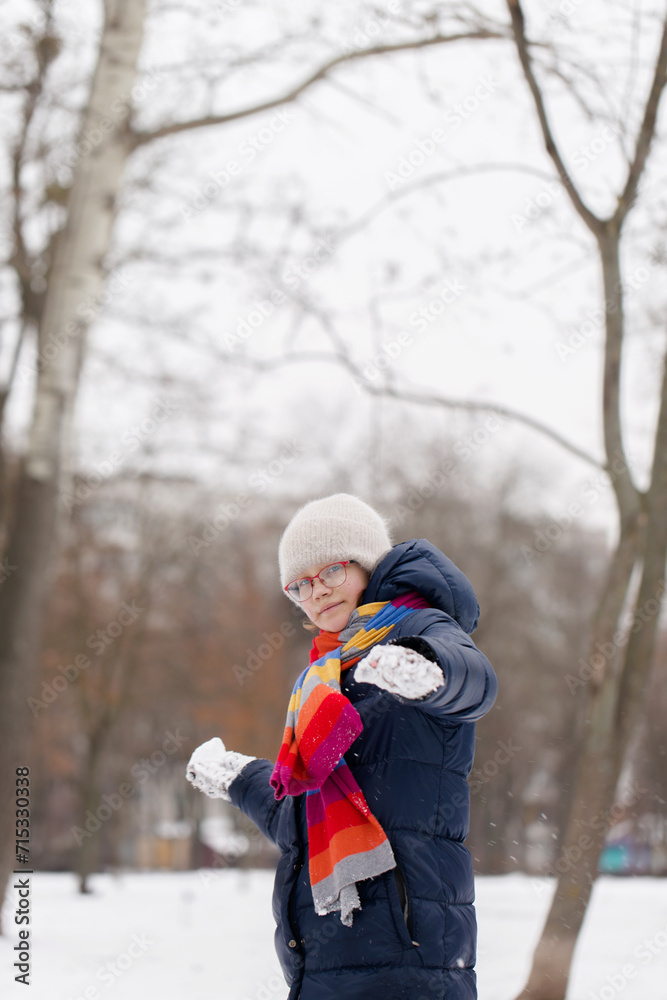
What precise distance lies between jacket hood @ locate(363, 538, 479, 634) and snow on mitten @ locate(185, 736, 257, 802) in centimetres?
65

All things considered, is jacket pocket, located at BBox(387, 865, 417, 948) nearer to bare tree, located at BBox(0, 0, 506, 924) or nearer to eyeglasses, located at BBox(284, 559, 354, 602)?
eyeglasses, located at BBox(284, 559, 354, 602)

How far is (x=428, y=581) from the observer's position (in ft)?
7.18

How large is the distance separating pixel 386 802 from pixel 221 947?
7.50 m

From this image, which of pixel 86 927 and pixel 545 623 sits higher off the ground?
pixel 545 623

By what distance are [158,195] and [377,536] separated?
28.8 ft

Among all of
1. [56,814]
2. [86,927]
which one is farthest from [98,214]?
[56,814]

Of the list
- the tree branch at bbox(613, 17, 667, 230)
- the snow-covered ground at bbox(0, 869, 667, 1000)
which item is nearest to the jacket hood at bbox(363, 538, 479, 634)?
the snow-covered ground at bbox(0, 869, 667, 1000)

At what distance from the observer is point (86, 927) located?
9.40 m

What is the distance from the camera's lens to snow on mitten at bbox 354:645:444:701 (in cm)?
179

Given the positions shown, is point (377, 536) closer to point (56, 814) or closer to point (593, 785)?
point (593, 785)
